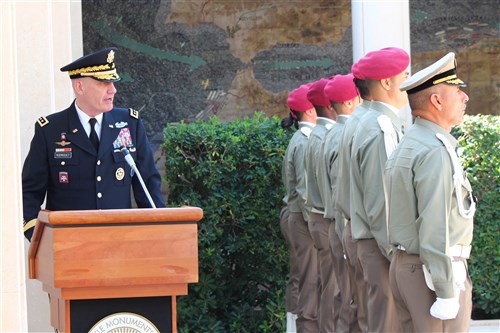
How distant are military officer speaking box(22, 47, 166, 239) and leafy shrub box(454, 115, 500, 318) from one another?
4.59 meters

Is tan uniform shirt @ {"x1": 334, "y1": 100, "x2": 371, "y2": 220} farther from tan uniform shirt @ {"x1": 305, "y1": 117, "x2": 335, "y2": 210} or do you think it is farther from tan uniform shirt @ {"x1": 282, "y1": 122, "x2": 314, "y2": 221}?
tan uniform shirt @ {"x1": 282, "y1": 122, "x2": 314, "y2": 221}

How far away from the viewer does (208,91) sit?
1452cm

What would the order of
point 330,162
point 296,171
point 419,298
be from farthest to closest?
point 296,171 → point 330,162 → point 419,298

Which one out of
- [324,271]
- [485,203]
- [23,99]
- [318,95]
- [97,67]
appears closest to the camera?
[97,67]

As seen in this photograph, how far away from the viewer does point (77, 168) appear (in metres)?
5.71

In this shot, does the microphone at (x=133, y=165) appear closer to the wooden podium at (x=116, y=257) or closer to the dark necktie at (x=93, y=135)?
the dark necktie at (x=93, y=135)

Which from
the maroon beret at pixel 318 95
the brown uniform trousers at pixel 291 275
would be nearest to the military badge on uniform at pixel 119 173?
the maroon beret at pixel 318 95

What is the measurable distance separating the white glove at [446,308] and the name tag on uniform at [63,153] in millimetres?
2108

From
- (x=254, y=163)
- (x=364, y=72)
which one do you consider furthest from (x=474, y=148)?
(x=364, y=72)

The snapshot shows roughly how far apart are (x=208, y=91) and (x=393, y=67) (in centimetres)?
833

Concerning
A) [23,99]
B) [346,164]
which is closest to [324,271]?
[346,164]

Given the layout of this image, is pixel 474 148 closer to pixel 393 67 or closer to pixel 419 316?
pixel 393 67

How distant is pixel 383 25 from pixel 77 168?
15.9 ft

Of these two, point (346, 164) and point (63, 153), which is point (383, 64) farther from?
point (63, 153)
